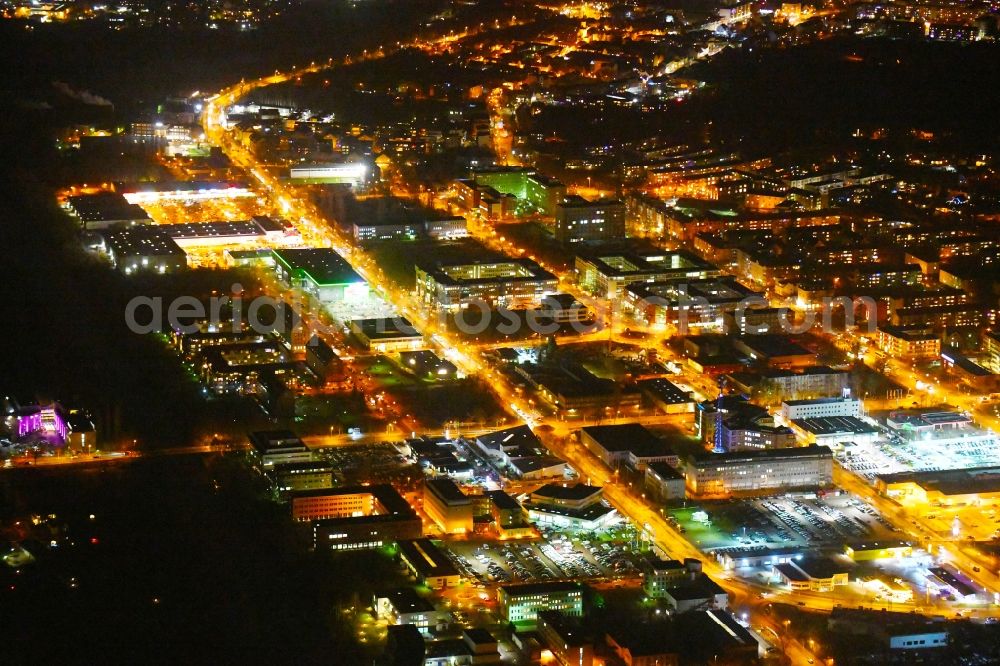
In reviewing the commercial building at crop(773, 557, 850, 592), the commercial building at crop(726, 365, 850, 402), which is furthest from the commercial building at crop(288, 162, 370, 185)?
the commercial building at crop(773, 557, 850, 592)

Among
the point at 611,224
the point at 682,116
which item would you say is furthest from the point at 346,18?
the point at 611,224

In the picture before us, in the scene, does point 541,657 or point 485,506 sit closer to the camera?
point 541,657

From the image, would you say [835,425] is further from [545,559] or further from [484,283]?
[484,283]

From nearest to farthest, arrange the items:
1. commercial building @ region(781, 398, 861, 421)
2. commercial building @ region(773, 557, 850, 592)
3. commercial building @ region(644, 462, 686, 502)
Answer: commercial building @ region(773, 557, 850, 592) < commercial building @ region(644, 462, 686, 502) < commercial building @ region(781, 398, 861, 421)

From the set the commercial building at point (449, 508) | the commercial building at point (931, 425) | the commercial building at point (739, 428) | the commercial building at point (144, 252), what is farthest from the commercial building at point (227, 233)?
the commercial building at point (931, 425)

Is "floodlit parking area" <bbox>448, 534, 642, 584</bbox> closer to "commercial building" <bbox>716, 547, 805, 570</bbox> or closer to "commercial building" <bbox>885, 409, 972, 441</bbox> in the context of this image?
"commercial building" <bbox>716, 547, 805, 570</bbox>

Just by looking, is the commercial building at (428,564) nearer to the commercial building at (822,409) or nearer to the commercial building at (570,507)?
the commercial building at (570,507)

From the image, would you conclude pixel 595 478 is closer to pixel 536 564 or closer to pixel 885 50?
pixel 536 564

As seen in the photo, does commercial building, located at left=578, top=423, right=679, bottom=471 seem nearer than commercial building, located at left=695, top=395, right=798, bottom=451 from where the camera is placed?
Yes
